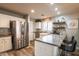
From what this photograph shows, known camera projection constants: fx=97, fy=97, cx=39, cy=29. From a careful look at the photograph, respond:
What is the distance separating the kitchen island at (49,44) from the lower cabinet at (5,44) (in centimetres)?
50

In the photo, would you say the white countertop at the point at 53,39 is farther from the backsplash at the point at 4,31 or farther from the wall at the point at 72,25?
the backsplash at the point at 4,31

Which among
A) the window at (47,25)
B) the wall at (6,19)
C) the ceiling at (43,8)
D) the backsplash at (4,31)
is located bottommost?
the backsplash at (4,31)

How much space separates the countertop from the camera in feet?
5.46

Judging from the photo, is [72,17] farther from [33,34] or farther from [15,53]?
[15,53]

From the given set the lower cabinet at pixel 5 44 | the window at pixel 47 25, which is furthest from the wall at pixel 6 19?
the window at pixel 47 25

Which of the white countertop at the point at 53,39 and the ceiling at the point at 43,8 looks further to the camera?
the white countertop at the point at 53,39

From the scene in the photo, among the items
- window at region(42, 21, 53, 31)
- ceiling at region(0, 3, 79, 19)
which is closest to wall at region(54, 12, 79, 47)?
ceiling at region(0, 3, 79, 19)

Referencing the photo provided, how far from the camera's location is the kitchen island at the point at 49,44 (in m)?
1.62

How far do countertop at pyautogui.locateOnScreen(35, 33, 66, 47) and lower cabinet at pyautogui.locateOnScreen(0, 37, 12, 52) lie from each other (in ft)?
1.72

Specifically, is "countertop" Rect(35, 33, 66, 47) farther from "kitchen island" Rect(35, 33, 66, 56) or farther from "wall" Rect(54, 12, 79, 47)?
"wall" Rect(54, 12, 79, 47)

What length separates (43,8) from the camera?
60.4 inches

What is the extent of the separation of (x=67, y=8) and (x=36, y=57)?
90 cm

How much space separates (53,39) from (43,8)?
687mm

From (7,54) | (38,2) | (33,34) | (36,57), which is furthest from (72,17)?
(7,54)
